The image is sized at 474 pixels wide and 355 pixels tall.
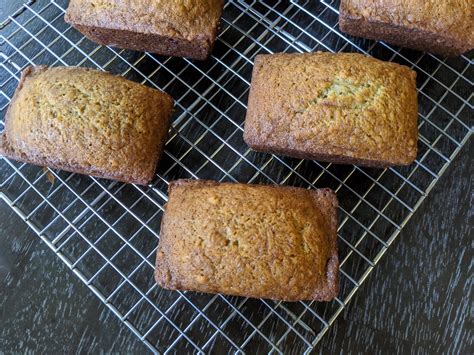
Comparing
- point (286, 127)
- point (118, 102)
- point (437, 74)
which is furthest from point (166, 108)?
point (437, 74)

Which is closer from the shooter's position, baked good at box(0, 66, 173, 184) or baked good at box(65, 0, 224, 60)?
baked good at box(0, 66, 173, 184)

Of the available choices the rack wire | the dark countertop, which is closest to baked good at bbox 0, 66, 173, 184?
the rack wire

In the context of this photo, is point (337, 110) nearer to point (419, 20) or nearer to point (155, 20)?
point (419, 20)

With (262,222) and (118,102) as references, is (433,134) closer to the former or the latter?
(262,222)

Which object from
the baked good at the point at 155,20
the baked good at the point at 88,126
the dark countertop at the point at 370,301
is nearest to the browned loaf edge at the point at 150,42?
the baked good at the point at 155,20

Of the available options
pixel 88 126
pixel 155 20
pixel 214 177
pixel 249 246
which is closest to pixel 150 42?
pixel 155 20

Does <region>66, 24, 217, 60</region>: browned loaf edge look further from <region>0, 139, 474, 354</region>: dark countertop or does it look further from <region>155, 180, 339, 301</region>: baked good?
<region>0, 139, 474, 354</region>: dark countertop

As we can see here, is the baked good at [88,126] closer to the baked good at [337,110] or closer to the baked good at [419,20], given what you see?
the baked good at [337,110]
